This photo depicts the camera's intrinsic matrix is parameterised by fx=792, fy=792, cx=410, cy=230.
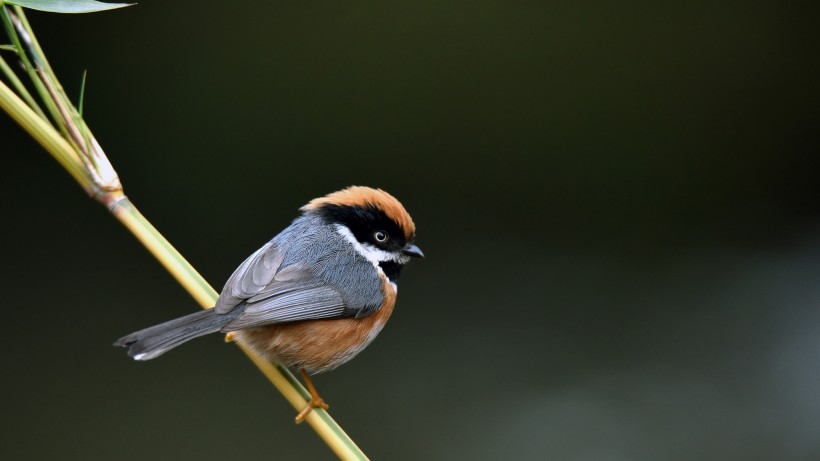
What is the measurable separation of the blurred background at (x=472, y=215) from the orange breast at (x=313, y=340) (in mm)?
2006

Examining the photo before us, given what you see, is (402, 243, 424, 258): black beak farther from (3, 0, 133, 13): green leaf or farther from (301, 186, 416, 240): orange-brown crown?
(3, 0, 133, 13): green leaf

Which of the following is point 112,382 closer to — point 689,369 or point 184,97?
point 184,97

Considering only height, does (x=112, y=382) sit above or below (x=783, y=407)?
above

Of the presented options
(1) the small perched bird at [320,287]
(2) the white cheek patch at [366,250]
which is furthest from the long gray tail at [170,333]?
(2) the white cheek patch at [366,250]

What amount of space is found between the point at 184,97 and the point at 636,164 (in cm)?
268

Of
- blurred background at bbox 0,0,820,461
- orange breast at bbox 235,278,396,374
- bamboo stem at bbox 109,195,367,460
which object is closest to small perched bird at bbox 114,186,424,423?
orange breast at bbox 235,278,396,374

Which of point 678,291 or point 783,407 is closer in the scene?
point 783,407

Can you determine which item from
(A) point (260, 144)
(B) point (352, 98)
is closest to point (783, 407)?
(B) point (352, 98)

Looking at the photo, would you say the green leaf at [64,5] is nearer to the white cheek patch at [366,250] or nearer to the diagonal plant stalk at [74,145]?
the diagonal plant stalk at [74,145]

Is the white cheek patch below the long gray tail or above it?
below

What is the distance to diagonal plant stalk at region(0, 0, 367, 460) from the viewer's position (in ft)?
5.75

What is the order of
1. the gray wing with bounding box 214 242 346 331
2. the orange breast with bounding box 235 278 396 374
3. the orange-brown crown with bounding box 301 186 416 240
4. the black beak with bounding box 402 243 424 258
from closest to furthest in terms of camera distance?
the gray wing with bounding box 214 242 346 331, the orange breast with bounding box 235 278 396 374, the orange-brown crown with bounding box 301 186 416 240, the black beak with bounding box 402 243 424 258

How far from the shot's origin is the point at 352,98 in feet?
14.9

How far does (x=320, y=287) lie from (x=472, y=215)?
7.96ft
